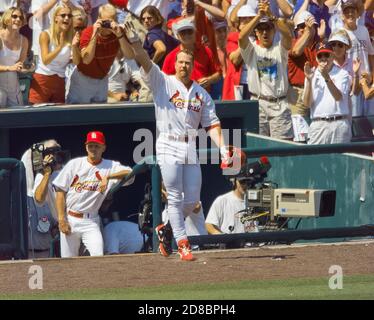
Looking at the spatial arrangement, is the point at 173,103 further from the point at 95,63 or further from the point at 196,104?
the point at 95,63

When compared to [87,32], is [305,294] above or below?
below

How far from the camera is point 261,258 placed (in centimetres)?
1191

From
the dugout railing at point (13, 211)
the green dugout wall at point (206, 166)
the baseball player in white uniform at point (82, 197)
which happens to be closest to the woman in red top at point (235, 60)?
the green dugout wall at point (206, 166)

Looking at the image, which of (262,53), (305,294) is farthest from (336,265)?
(262,53)

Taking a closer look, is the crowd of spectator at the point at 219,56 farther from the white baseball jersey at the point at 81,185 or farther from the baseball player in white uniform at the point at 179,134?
the baseball player in white uniform at the point at 179,134

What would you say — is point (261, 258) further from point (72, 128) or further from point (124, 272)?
point (72, 128)

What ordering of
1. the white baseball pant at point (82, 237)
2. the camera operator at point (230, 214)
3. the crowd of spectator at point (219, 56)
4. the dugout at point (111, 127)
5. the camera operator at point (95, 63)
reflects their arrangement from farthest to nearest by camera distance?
the dugout at point (111, 127)
the crowd of spectator at point (219, 56)
the camera operator at point (95, 63)
the camera operator at point (230, 214)
the white baseball pant at point (82, 237)

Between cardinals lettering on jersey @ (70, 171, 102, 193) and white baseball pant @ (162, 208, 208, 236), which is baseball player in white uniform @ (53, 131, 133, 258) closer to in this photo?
cardinals lettering on jersey @ (70, 171, 102, 193)

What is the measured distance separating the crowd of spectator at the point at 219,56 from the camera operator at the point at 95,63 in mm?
11

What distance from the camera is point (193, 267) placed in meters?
11.4

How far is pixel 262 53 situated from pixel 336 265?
4125 mm

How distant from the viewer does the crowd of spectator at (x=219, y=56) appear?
14.4 metres

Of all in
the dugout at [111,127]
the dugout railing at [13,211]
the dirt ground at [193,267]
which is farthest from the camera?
the dugout at [111,127]

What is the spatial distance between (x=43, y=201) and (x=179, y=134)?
242 centimetres
